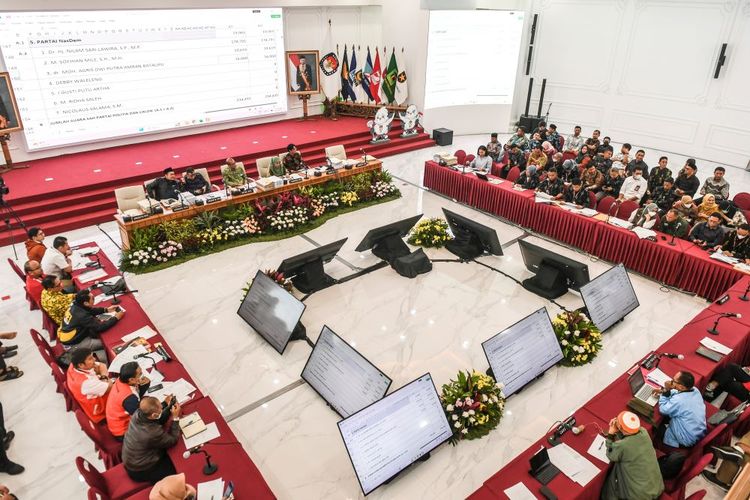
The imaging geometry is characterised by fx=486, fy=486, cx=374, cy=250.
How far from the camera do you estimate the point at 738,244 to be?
22.1 ft

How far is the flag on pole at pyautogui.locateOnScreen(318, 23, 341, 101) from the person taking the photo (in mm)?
13477

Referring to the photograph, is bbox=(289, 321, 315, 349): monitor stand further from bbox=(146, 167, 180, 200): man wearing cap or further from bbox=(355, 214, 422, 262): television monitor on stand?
bbox=(146, 167, 180, 200): man wearing cap

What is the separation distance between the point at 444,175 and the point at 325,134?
12.8 ft

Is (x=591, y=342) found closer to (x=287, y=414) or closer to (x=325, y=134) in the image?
(x=287, y=414)

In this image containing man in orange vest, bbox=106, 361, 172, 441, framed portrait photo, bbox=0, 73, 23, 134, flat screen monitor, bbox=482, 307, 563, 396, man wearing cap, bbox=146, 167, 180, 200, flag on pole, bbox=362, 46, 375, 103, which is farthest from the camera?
flag on pole, bbox=362, 46, 375, 103

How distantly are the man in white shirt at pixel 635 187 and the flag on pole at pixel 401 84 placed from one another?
7.04m

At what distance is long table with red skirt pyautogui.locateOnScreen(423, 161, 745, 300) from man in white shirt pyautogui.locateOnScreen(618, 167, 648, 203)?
119 centimetres

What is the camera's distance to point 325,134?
12.4 m

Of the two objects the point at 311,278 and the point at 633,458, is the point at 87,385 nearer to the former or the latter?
the point at 311,278

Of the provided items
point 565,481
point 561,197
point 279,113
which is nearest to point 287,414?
point 565,481

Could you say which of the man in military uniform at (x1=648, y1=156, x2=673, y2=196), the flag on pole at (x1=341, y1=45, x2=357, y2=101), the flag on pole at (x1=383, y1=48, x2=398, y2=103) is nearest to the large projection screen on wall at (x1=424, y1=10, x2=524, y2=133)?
the flag on pole at (x1=383, y1=48, x2=398, y2=103)

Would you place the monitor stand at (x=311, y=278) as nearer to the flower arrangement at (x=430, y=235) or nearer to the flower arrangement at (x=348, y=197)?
the flower arrangement at (x=430, y=235)

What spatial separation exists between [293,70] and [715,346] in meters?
11.2

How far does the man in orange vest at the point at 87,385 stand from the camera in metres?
3.98
